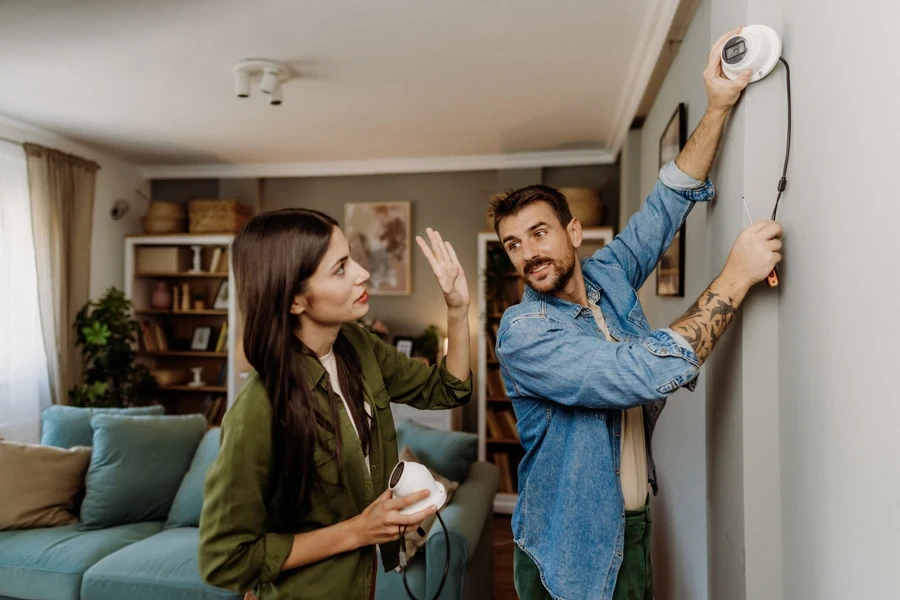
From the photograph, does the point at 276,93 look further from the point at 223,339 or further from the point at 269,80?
the point at 223,339

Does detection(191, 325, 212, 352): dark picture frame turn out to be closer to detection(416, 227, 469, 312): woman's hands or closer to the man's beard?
detection(416, 227, 469, 312): woman's hands

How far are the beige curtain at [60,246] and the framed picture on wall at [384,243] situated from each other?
1.96m

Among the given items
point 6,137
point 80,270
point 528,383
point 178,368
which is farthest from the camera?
point 178,368

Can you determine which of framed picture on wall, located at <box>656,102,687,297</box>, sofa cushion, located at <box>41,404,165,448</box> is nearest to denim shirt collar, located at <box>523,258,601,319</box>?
framed picture on wall, located at <box>656,102,687,297</box>

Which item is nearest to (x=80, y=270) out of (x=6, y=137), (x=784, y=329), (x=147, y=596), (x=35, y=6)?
(x=6, y=137)

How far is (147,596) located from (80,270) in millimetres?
2852

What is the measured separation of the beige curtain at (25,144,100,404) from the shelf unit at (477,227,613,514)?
294cm

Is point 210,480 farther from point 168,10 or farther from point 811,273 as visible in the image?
point 168,10

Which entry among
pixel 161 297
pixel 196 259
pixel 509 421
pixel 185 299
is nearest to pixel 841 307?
pixel 509 421

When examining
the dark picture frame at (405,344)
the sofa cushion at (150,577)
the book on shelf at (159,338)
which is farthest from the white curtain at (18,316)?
the dark picture frame at (405,344)

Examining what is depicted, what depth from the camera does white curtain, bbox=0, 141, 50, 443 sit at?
12.3ft

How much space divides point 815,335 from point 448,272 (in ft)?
2.32

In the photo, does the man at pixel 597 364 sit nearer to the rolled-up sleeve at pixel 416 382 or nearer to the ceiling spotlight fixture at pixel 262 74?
the rolled-up sleeve at pixel 416 382

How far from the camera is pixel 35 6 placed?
7.39 feet
